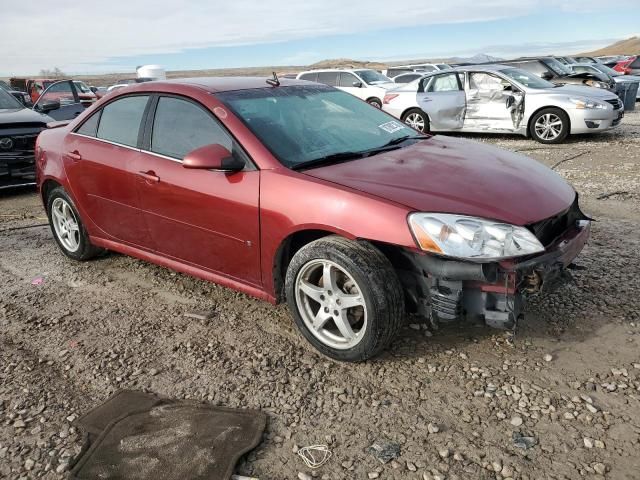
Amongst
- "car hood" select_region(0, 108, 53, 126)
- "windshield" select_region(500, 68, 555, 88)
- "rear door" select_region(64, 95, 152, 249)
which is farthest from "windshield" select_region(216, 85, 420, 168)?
"windshield" select_region(500, 68, 555, 88)

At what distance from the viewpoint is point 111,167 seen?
3.99 meters

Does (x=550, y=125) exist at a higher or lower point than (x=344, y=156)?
lower

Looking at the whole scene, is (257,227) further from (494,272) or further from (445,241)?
(494,272)

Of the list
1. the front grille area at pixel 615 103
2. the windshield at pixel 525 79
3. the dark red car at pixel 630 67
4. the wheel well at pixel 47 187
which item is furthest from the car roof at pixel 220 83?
the dark red car at pixel 630 67

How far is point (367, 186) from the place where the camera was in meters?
2.89

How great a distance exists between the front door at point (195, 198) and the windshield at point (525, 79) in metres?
8.66

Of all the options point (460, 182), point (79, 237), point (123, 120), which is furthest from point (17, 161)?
point (460, 182)

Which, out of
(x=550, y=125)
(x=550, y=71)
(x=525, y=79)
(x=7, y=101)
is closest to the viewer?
(x=7, y=101)

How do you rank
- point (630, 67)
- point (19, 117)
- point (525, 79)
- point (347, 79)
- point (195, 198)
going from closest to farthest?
point (195, 198) < point (19, 117) < point (525, 79) < point (347, 79) < point (630, 67)

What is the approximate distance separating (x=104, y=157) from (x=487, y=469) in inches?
132

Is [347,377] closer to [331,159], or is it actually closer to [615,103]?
[331,159]

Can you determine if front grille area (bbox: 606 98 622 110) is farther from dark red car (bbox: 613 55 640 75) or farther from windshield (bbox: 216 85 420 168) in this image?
dark red car (bbox: 613 55 640 75)

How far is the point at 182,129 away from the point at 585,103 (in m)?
8.73

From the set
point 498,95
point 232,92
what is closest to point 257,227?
point 232,92
